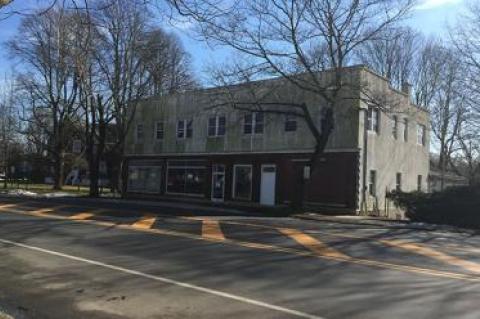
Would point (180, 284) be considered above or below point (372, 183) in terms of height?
below

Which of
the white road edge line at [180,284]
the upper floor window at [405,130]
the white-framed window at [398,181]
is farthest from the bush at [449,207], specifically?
the white road edge line at [180,284]

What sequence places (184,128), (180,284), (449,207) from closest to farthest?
(180,284) → (449,207) → (184,128)

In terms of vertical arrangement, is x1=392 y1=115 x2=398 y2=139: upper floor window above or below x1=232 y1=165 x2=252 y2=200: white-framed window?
above

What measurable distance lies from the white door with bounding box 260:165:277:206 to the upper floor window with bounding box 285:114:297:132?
2206 mm

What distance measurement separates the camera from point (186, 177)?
41.8 meters

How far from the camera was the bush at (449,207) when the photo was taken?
1051 inches

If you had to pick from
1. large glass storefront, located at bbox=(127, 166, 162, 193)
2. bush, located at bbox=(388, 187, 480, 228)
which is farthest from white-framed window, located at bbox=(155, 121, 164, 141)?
bush, located at bbox=(388, 187, 480, 228)

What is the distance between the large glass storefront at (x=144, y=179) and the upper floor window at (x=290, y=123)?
12042 mm

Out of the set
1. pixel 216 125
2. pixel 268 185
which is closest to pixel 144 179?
pixel 216 125

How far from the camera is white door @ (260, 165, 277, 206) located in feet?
117

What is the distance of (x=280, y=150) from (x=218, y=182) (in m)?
5.40

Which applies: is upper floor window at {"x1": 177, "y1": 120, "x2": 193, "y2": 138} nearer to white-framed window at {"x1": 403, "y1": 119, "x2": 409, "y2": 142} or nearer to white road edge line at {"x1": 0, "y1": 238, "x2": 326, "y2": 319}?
white-framed window at {"x1": 403, "y1": 119, "x2": 409, "y2": 142}

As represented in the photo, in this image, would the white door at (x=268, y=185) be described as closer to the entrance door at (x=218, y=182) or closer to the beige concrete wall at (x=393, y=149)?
the entrance door at (x=218, y=182)

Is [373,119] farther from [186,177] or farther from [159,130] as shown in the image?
[159,130]
